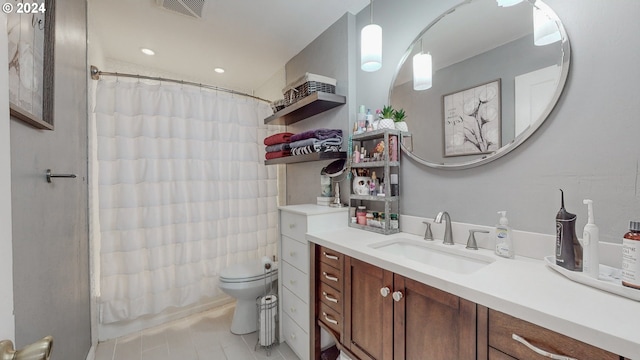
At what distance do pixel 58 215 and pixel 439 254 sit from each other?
175 centimetres

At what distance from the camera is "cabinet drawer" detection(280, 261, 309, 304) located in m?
1.56

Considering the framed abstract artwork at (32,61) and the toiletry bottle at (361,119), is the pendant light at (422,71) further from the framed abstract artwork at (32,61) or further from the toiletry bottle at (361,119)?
the framed abstract artwork at (32,61)

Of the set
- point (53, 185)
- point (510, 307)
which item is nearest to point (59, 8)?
point (53, 185)

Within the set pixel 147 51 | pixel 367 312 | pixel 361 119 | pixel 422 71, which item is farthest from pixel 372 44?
pixel 147 51

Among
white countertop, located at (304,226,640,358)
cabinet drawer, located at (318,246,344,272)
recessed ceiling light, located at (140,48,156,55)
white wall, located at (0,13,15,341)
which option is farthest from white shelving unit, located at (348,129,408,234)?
recessed ceiling light, located at (140,48,156,55)

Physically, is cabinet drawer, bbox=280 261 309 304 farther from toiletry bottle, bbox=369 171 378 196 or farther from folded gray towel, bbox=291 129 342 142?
folded gray towel, bbox=291 129 342 142

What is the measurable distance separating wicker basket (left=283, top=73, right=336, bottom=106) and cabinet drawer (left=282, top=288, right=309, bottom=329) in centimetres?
142

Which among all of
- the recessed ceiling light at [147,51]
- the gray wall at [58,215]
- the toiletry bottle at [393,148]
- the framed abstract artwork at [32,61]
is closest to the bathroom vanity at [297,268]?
the toiletry bottle at [393,148]

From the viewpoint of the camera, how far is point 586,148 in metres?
0.92

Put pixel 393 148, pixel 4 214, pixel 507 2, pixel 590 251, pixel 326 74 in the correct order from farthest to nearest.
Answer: pixel 326 74 < pixel 393 148 < pixel 507 2 < pixel 590 251 < pixel 4 214

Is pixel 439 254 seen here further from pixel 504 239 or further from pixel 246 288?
pixel 246 288

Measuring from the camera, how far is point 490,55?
46.3 inches

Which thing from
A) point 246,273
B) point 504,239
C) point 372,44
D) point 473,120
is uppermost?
point 372,44

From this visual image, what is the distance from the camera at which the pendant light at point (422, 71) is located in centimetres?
140
